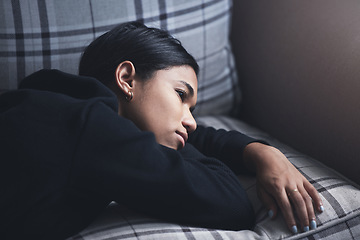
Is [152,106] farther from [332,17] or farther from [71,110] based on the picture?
[332,17]

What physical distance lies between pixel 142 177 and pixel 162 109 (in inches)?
6.0

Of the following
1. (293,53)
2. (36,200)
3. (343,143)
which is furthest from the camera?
(293,53)

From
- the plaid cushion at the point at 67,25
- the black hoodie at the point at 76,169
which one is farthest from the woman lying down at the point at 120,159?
the plaid cushion at the point at 67,25

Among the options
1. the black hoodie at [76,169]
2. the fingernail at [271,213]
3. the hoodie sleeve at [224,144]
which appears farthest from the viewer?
the hoodie sleeve at [224,144]

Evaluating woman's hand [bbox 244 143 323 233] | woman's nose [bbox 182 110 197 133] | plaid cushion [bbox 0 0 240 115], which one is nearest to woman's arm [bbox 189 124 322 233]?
woman's hand [bbox 244 143 323 233]

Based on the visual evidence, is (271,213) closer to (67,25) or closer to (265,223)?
(265,223)

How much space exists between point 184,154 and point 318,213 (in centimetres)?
23

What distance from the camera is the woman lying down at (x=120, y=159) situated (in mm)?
525

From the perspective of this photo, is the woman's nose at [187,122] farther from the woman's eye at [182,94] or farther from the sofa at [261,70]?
the sofa at [261,70]

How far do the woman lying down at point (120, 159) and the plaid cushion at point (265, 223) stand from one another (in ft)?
0.05

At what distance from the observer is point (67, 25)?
2.64 ft

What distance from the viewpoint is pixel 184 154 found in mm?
713

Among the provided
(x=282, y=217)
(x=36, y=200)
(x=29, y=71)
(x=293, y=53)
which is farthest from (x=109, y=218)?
(x=293, y=53)

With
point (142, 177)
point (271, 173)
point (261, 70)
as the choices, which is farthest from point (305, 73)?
point (142, 177)
